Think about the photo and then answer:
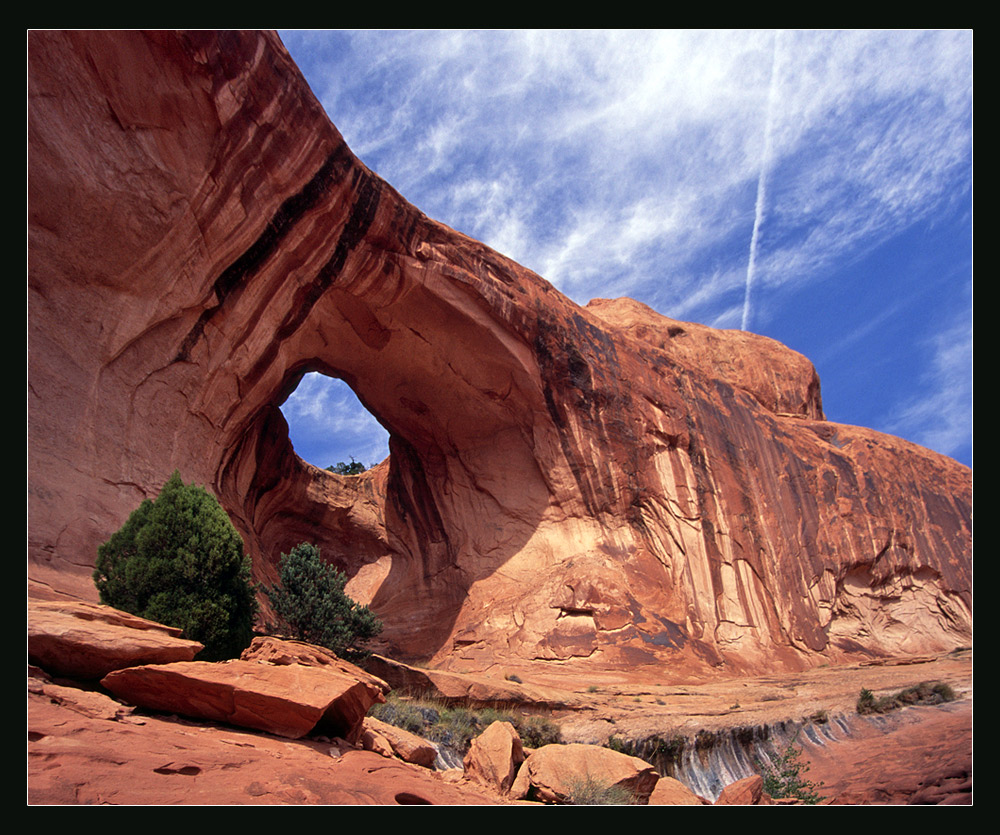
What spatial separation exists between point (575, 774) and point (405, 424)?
17898mm

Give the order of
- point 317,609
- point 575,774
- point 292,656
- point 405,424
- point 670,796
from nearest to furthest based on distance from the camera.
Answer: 1. point 575,774
2. point 670,796
3. point 292,656
4. point 317,609
5. point 405,424

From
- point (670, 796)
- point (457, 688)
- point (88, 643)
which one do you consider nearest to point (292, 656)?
point (88, 643)

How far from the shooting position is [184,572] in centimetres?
802

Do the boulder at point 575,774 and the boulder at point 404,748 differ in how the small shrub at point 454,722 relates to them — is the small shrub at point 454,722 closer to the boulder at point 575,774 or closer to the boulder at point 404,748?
the boulder at point 404,748

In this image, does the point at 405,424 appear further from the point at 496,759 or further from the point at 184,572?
the point at 496,759

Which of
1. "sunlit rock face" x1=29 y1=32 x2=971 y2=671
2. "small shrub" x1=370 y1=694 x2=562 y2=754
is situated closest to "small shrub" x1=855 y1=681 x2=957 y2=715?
"sunlit rock face" x1=29 y1=32 x2=971 y2=671

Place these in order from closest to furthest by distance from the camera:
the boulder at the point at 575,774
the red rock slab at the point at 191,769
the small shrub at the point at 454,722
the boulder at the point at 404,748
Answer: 1. the red rock slab at the point at 191,769
2. the boulder at the point at 575,774
3. the boulder at the point at 404,748
4. the small shrub at the point at 454,722

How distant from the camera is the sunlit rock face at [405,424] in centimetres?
1251

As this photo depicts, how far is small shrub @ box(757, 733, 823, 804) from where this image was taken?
9.03 metres

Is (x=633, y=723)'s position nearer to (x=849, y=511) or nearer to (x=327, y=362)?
(x=327, y=362)

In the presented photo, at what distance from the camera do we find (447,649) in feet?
67.2

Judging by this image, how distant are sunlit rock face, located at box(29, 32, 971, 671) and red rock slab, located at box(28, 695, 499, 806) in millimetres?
3308

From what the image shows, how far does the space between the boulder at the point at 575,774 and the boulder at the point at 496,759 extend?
0.13 metres

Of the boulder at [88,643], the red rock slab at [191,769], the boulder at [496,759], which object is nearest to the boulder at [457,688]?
the boulder at [496,759]
